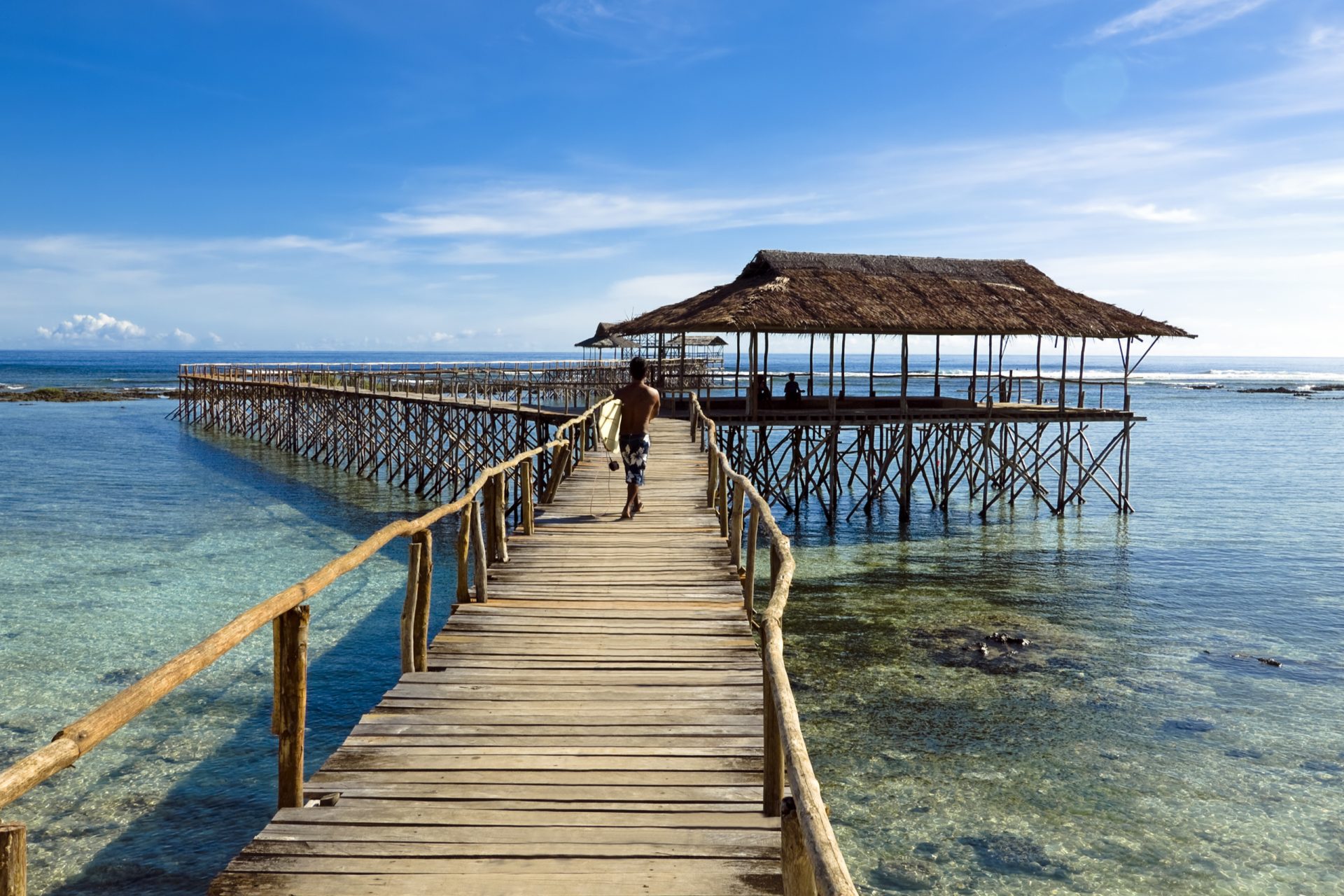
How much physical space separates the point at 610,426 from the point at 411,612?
5445mm

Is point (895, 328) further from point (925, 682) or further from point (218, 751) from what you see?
point (218, 751)

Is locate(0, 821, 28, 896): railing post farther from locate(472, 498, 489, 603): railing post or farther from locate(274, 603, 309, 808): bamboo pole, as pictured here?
locate(472, 498, 489, 603): railing post

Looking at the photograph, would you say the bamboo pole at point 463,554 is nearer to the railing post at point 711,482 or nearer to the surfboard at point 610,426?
the surfboard at point 610,426

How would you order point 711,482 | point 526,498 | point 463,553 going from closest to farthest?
point 463,553, point 526,498, point 711,482

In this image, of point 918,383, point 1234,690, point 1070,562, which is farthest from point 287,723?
point 918,383

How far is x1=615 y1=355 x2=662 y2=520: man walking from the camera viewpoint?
10.1m

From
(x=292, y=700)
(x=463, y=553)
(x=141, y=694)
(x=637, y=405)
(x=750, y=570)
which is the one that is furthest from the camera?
(x=637, y=405)

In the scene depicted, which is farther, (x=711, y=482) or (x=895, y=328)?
(x=895, y=328)

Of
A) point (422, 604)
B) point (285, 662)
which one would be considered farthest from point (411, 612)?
point (285, 662)

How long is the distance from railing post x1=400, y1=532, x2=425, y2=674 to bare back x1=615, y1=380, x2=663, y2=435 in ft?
15.3

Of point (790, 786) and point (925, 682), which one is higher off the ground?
point (790, 786)

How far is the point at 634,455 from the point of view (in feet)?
34.7

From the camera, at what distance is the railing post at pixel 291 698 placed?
3861 millimetres

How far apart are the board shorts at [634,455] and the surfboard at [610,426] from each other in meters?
0.12
